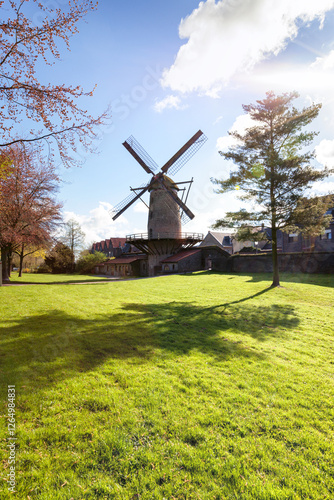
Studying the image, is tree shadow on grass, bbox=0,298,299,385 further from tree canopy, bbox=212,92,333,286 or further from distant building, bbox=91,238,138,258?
distant building, bbox=91,238,138,258

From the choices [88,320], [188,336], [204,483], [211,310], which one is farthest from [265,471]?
[211,310]

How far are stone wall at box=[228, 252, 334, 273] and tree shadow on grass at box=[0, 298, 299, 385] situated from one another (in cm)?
1807

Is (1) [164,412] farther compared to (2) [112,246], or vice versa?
(2) [112,246]

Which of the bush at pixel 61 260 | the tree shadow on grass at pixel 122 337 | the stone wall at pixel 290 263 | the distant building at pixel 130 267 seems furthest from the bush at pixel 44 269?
the tree shadow on grass at pixel 122 337

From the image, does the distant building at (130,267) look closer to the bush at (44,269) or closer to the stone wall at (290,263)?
the stone wall at (290,263)

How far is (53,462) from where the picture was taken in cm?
282

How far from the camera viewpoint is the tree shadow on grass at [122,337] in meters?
4.95

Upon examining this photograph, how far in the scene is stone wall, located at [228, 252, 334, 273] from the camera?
2522cm

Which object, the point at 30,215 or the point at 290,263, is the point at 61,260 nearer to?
the point at 30,215

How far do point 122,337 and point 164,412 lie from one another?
329 centimetres

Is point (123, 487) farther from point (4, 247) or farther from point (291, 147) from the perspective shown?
point (4, 247)

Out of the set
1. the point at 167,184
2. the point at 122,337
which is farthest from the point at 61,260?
the point at 122,337

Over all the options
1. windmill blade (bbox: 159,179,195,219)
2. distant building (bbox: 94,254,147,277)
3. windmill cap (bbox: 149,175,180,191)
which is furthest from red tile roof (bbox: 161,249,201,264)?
windmill cap (bbox: 149,175,180,191)

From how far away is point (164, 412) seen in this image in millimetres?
3809
